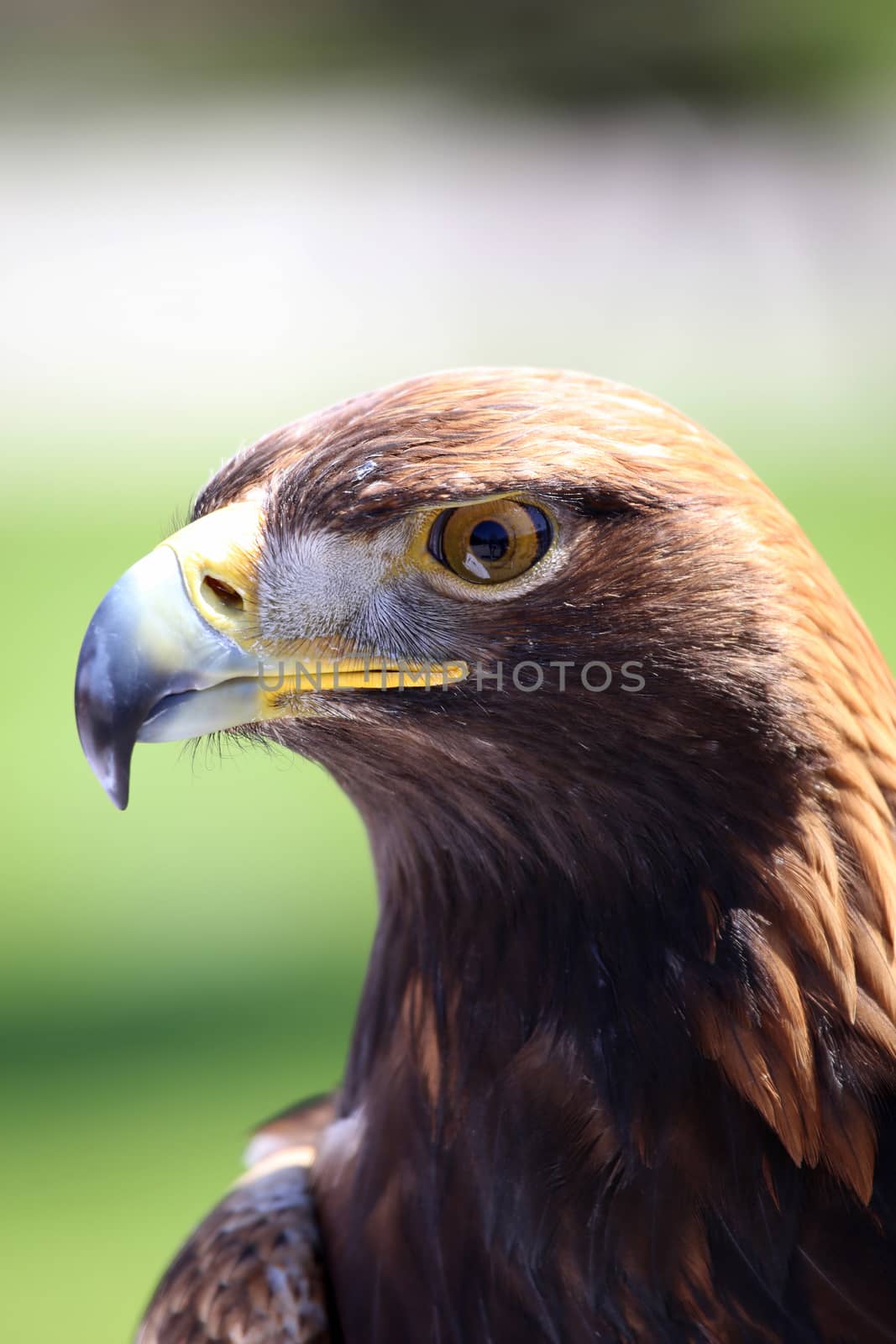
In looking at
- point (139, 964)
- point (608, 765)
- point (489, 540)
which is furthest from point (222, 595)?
point (139, 964)

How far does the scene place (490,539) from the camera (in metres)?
1.46

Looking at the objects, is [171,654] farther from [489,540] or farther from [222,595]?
[489,540]

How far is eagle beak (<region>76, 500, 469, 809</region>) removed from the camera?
4.89ft

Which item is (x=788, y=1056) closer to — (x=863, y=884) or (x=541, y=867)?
(x=863, y=884)

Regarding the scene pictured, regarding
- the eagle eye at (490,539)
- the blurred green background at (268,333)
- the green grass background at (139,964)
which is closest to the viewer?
the eagle eye at (490,539)


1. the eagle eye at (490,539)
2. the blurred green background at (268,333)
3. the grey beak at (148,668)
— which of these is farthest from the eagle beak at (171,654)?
the blurred green background at (268,333)

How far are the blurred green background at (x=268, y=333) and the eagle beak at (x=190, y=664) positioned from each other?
0.34 meters

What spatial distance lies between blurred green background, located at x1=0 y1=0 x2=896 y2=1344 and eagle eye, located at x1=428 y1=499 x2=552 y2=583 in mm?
495

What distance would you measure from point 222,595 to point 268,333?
1440 cm

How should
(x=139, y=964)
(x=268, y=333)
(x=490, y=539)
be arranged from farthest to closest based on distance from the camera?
(x=268, y=333), (x=139, y=964), (x=490, y=539)

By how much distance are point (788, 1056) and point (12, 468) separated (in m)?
12.0

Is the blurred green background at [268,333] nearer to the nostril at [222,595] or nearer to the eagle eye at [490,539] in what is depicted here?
the nostril at [222,595]

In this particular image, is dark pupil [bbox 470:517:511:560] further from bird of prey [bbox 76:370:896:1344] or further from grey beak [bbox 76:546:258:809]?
grey beak [bbox 76:546:258:809]

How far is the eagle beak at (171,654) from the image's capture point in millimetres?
1488
